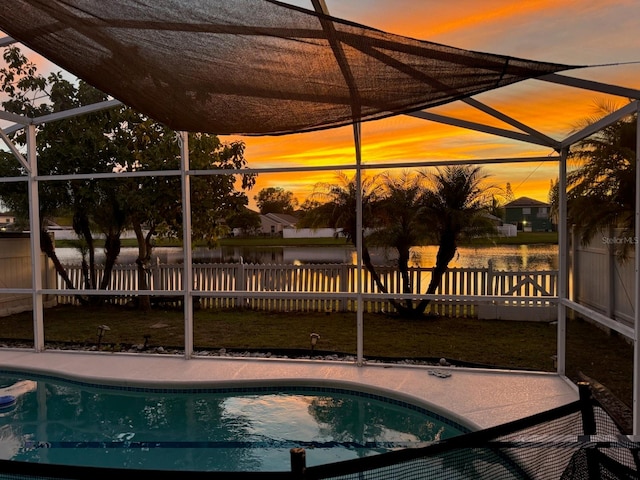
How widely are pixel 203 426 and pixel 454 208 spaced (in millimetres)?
5722

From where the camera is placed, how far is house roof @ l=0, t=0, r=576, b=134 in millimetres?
2287

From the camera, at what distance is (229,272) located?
32.0ft

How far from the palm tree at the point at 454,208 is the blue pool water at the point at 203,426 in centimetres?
422

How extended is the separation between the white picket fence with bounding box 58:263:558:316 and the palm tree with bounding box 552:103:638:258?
1.72 meters

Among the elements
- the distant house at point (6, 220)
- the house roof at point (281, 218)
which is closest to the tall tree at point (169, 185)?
the house roof at point (281, 218)

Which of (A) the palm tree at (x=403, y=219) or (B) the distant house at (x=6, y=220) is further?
(B) the distant house at (x=6, y=220)

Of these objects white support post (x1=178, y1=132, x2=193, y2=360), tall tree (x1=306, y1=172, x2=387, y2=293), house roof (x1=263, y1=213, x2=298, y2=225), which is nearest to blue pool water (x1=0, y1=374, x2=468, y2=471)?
white support post (x1=178, y1=132, x2=193, y2=360)

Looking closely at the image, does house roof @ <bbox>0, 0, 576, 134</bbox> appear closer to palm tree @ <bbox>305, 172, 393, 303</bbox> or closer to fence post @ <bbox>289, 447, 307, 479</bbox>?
fence post @ <bbox>289, 447, 307, 479</bbox>

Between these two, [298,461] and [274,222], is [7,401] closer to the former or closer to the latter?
[298,461]

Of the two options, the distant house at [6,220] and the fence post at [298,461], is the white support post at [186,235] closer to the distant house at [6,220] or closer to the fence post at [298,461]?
the fence post at [298,461]

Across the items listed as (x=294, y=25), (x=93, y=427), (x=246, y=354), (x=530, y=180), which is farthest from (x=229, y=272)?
(x=294, y=25)

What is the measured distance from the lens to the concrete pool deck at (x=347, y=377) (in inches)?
179

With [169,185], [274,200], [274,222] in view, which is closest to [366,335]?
[169,185]

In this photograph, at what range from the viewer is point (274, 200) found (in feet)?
38.0
